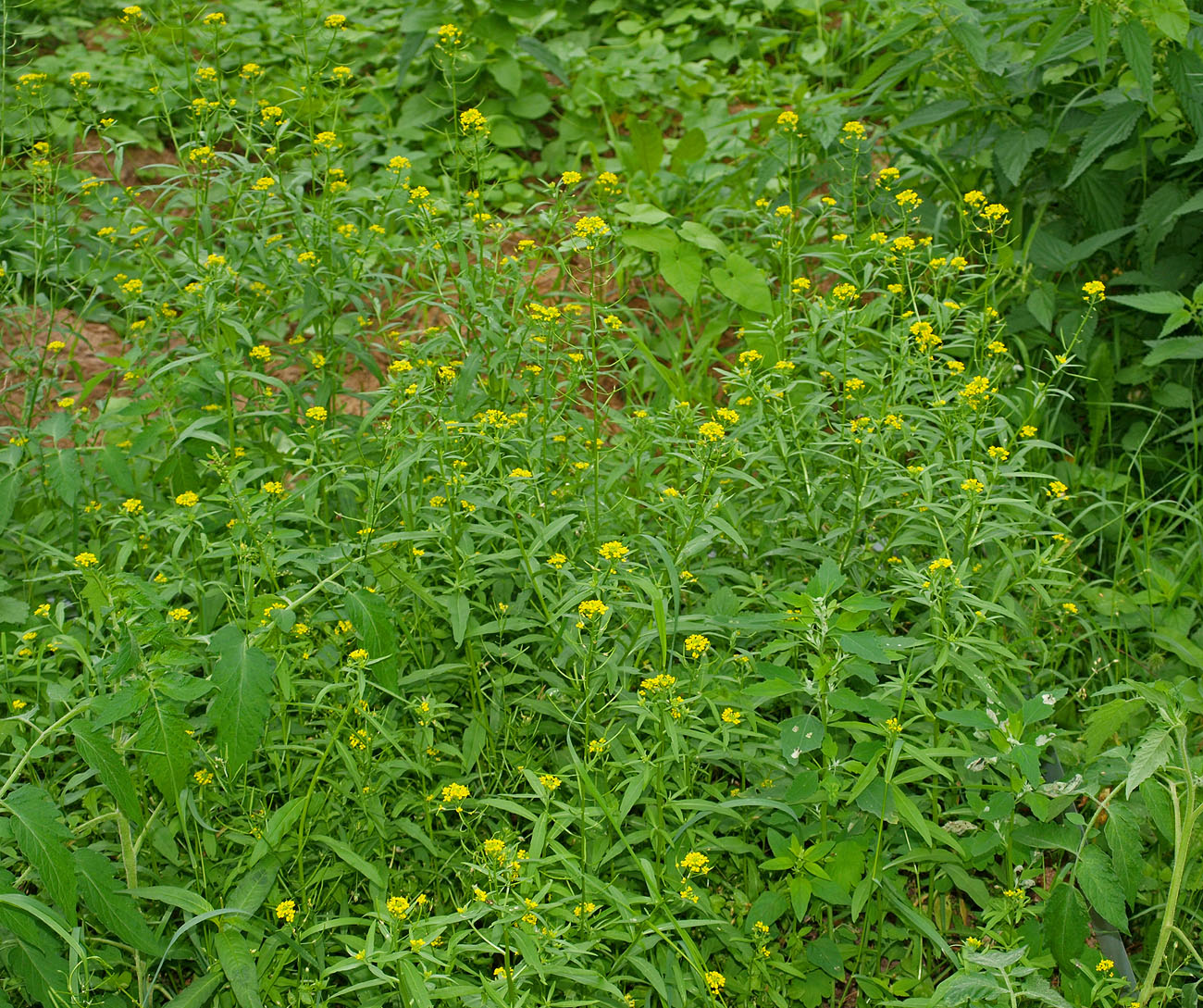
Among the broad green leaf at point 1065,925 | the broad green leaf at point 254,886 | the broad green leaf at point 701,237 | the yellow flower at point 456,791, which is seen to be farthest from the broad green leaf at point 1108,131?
the broad green leaf at point 254,886

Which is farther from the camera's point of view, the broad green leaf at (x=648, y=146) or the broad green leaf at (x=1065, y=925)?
the broad green leaf at (x=648, y=146)

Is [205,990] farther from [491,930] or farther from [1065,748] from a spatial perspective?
[1065,748]

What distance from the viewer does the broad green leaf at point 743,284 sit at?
3.91 metres

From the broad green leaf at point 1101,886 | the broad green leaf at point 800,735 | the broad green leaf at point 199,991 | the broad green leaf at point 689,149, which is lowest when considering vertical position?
the broad green leaf at point 199,991

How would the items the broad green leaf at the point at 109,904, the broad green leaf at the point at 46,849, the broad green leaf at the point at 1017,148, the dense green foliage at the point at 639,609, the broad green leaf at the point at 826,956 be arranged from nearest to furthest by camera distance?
1. the broad green leaf at the point at 46,849
2. the broad green leaf at the point at 109,904
3. the dense green foliage at the point at 639,609
4. the broad green leaf at the point at 826,956
5. the broad green leaf at the point at 1017,148

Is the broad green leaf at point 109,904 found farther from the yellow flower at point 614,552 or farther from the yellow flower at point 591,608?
the yellow flower at point 614,552

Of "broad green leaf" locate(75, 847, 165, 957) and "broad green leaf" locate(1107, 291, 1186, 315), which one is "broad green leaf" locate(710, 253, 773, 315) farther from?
"broad green leaf" locate(75, 847, 165, 957)

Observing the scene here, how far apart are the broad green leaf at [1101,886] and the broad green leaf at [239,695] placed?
5.13 ft

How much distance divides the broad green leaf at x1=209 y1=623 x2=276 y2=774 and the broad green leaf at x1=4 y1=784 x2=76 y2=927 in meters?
0.31

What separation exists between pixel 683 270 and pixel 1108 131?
1.42 m

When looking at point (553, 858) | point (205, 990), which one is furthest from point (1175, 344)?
point (205, 990)

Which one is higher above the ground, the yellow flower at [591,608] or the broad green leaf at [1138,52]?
the broad green leaf at [1138,52]

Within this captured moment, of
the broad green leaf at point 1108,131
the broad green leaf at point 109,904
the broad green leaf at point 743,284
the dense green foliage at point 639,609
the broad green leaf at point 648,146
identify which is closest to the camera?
the broad green leaf at point 109,904

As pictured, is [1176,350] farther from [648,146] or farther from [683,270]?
[648,146]
